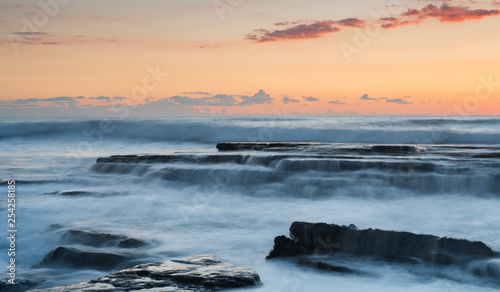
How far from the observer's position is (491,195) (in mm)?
8922

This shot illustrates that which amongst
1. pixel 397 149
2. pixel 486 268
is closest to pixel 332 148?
pixel 397 149

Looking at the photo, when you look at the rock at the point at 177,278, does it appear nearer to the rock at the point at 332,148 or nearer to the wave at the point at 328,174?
the wave at the point at 328,174

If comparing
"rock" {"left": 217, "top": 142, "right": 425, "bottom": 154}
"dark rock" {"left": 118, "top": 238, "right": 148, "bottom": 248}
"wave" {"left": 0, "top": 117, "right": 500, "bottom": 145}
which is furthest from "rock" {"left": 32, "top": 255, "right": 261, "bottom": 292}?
"wave" {"left": 0, "top": 117, "right": 500, "bottom": 145}

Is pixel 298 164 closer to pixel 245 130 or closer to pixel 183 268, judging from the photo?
pixel 183 268

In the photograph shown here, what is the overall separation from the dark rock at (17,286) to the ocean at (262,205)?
15 cm

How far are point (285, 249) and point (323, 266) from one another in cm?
56

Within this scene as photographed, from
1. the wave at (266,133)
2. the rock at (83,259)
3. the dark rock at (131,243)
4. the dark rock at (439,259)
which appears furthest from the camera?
the wave at (266,133)

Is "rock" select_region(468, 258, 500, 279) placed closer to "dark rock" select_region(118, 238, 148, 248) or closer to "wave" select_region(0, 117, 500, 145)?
"dark rock" select_region(118, 238, 148, 248)

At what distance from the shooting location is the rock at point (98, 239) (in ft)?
20.0

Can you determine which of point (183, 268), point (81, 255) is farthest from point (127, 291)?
point (81, 255)

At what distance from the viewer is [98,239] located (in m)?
6.33

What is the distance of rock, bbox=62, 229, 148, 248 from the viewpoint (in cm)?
609

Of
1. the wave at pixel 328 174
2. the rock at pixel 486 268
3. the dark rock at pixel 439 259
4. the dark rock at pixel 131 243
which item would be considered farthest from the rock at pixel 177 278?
the wave at pixel 328 174

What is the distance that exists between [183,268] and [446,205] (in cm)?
544
